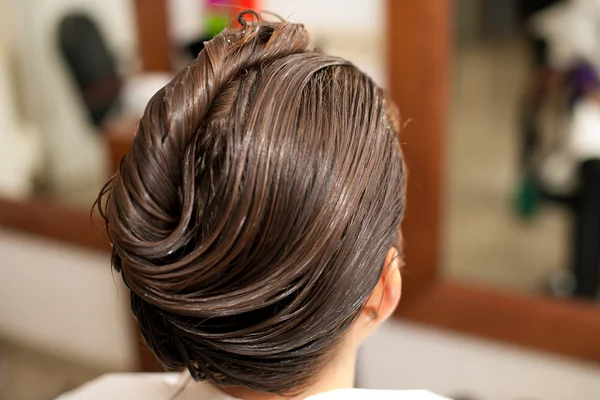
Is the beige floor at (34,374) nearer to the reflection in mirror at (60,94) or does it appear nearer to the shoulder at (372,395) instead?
the reflection in mirror at (60,94)

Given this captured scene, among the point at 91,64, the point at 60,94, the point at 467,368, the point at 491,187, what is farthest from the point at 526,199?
the point at 60,94

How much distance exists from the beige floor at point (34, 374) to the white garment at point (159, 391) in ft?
4.21

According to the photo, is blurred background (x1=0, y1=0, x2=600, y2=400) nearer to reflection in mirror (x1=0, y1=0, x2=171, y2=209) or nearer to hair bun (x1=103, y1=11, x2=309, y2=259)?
reflection in mirror (x1=0, y1=0, x2=171, y2=209)

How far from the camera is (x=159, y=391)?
2.55 ft

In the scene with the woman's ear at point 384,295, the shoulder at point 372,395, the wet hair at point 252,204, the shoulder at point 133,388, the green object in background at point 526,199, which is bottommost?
the green object in background at point 526,199

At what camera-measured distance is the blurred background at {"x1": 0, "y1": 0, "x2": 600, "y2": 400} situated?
4.96 feet

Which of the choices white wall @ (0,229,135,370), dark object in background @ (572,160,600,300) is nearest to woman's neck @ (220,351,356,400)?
dark object in background @ (572,160,600,300)

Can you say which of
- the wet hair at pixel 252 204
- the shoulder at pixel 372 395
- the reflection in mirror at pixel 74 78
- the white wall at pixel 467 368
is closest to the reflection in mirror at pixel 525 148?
the white wall at pixel 467 368

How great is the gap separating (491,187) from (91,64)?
4.28 feet

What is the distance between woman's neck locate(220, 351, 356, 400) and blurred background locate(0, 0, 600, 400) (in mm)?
797

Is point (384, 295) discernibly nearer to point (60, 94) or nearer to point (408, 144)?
point (408, 144)

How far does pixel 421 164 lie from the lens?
142 cm

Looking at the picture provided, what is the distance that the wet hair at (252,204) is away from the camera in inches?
21.7

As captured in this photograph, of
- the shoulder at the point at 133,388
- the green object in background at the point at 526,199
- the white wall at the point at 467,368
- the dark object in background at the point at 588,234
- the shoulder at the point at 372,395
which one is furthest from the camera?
the green object in background at the point at 526,199
